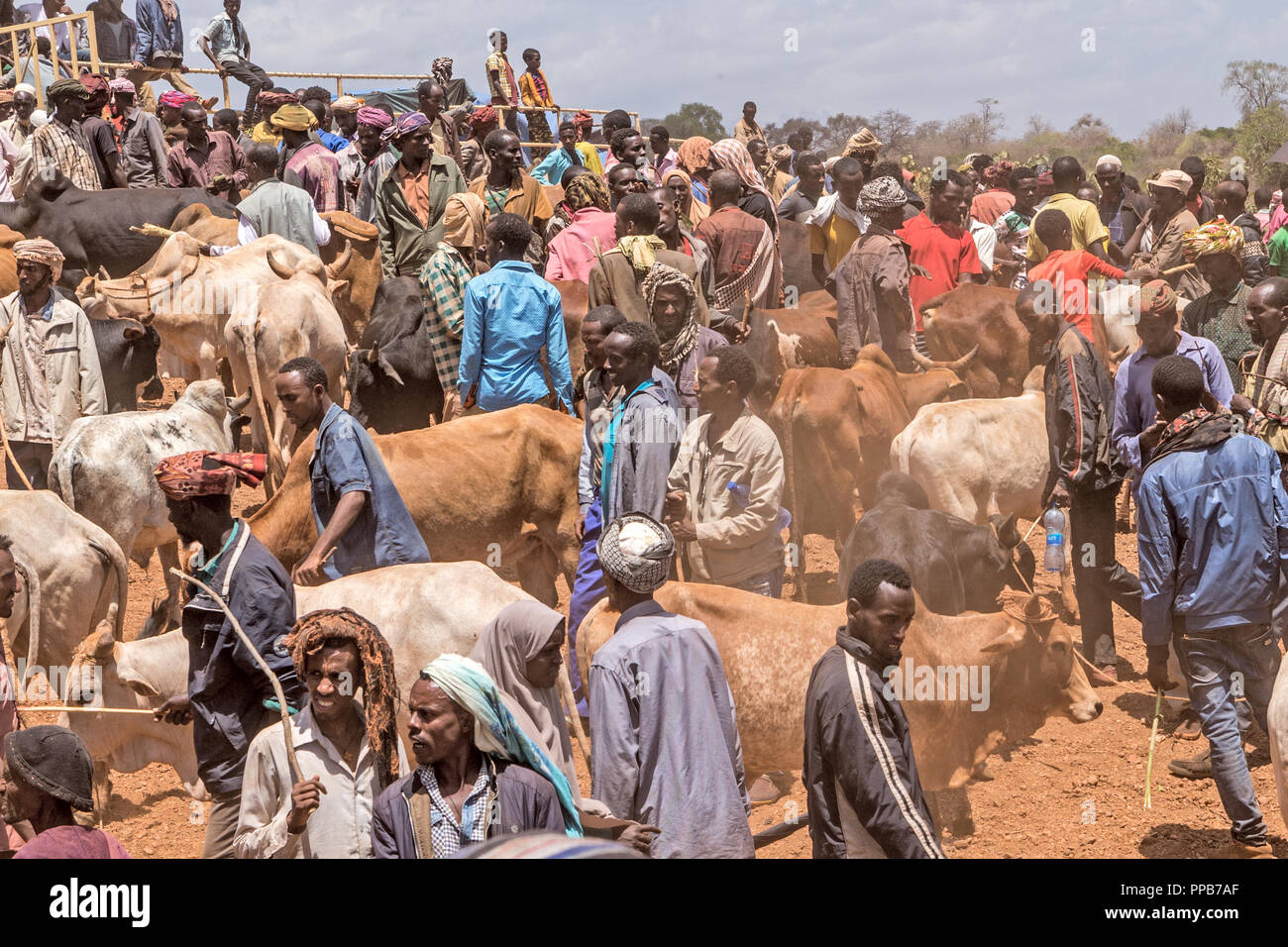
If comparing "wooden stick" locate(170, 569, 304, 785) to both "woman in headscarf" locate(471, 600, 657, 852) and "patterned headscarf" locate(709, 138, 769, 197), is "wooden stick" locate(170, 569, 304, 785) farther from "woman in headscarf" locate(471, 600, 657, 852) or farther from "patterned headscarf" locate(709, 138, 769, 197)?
"patterned headscarf" locate(709, 138, 769, 197)

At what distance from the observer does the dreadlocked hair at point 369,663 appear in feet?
14.1

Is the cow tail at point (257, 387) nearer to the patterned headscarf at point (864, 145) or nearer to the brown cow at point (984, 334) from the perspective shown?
the brown cow at point (984, 334)

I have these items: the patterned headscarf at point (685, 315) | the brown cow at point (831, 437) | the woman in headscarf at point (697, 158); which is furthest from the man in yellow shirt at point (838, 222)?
the patterned headscarf at point (685, 315)

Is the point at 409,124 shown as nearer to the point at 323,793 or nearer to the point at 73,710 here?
the point at 73,710

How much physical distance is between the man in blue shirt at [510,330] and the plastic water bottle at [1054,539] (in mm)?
3058

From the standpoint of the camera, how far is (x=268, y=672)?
4.34m

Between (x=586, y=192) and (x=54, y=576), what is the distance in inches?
211

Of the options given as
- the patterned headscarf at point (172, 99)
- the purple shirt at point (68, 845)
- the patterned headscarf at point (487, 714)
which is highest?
the patterned headscarf at point (172, 99)

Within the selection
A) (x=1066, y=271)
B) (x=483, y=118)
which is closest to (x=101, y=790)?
(x=1066, y=271)

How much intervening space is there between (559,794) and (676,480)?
322cm

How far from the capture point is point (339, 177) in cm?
1500
